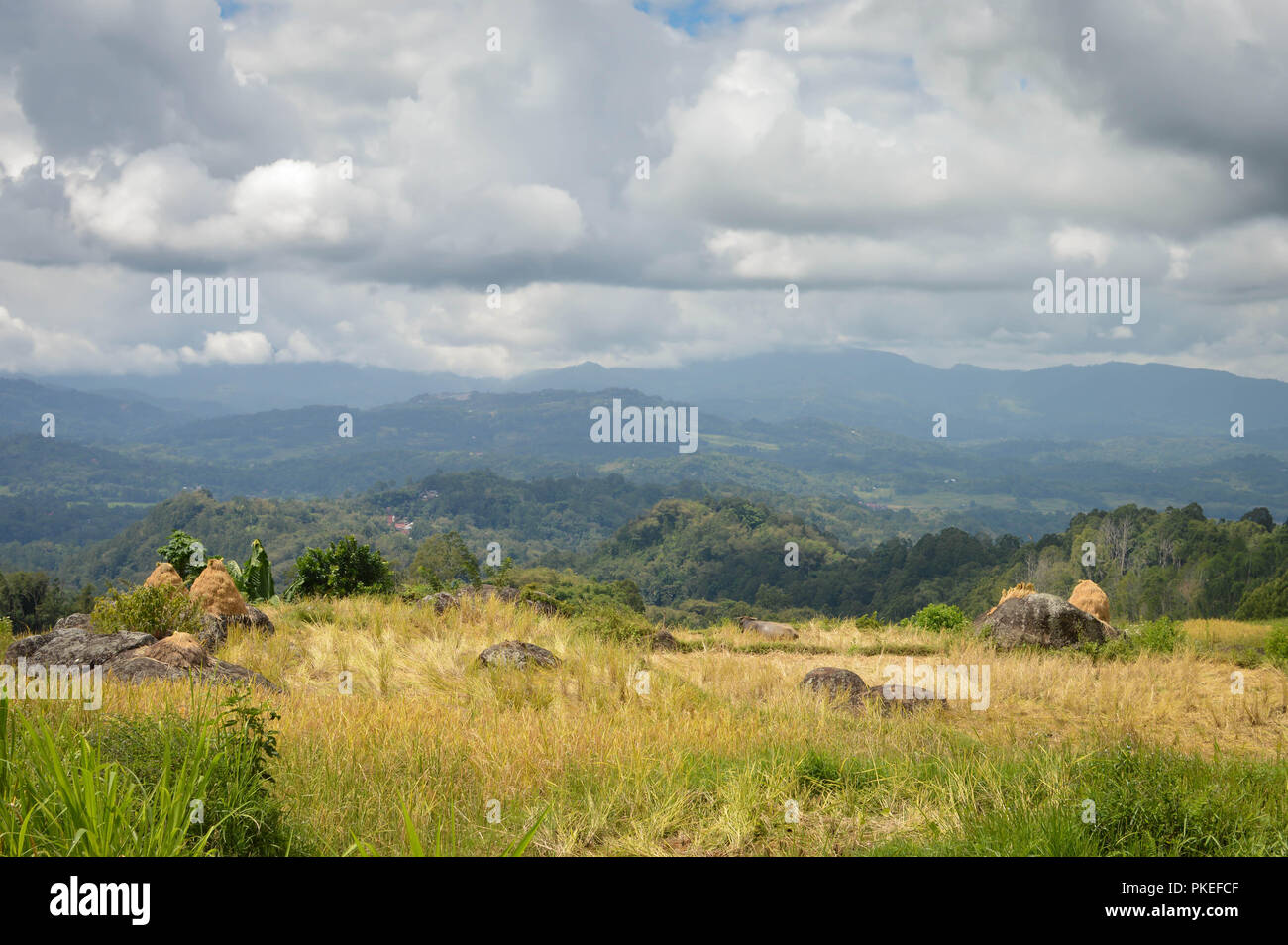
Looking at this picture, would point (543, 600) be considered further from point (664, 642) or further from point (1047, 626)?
point (1047, 626)

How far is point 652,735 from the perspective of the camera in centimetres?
754

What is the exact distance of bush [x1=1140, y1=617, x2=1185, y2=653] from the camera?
15172 millimetres

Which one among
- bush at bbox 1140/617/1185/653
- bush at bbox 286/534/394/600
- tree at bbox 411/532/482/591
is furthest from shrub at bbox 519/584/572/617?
tree at bbox 411/532/482/591

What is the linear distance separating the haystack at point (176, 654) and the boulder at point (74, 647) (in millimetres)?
529

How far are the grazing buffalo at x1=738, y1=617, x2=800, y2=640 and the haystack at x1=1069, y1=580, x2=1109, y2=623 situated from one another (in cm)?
590

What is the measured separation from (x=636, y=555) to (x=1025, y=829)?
6220 inches

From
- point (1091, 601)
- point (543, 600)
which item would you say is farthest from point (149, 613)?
point (1091, 601)

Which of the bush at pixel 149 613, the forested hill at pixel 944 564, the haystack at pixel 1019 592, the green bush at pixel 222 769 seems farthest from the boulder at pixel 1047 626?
the bush at pixel 149 613

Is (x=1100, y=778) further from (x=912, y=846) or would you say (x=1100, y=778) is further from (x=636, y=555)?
(x=636, y=555)
